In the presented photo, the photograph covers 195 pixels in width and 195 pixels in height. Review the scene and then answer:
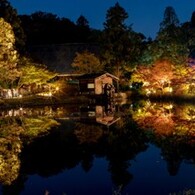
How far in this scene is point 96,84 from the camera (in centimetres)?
5212

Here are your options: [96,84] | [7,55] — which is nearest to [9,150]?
[7,55]

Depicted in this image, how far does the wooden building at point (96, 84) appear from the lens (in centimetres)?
5161

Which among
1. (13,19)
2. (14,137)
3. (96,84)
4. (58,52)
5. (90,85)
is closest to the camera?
(14,137)

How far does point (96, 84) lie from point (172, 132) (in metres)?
30.1

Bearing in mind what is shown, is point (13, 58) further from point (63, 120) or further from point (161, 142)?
point (161, 142)

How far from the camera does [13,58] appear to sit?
131ft

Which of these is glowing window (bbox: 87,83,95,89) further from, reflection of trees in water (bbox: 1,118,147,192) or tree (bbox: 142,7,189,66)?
reflection of trees in water (bbox: 1,118,147,192)

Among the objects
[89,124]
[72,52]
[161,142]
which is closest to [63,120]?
[89,124]

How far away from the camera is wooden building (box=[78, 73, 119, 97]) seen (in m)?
51.6

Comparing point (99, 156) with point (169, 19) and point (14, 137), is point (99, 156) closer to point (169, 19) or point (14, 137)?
point (14, 137)

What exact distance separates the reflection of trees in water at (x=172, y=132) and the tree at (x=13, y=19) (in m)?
17.7

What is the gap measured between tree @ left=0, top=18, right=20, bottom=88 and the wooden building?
12700 millimetres

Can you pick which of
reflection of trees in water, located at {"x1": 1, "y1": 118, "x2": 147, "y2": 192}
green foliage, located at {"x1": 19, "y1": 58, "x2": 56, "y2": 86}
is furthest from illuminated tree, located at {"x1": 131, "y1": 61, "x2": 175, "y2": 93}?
reflection of trees in water, located at {"x1": 1, "y1": 118, "x2": 147, "y2": 192}

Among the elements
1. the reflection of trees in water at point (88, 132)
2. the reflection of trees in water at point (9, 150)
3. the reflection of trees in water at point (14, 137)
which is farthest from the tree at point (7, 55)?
the reflection of trees in water at point (88, 132)
